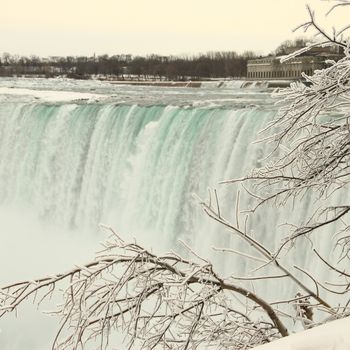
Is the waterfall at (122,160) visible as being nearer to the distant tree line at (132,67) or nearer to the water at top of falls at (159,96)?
the water at top of falls at (159,96)

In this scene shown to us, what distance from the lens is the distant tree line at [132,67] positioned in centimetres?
4716

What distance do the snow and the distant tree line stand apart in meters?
43.4

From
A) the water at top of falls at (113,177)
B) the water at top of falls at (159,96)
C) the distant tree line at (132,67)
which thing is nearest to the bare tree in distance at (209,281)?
the water at top of falls at (113,177)

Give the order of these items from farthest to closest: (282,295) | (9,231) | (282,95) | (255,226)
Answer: (9,231) → (255,226) → (282,295) → (282,95)

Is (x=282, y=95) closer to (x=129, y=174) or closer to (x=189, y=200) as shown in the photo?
(x=189, y=200)

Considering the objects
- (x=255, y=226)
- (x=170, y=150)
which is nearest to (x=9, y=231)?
(x=170, y=150)

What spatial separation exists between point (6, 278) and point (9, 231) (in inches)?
102

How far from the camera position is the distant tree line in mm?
47156

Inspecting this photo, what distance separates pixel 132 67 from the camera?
5503cm

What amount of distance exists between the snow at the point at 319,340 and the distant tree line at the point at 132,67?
43.4m

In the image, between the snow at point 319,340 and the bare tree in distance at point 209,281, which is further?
the bare tree in distance at point 209,281

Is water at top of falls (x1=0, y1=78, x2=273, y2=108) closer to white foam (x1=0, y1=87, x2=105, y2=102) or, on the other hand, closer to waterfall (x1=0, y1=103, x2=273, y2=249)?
white foam (x1=0, y1=87, x2=105, y2=102)

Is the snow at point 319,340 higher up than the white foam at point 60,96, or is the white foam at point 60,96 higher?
the white foam at point 60,96

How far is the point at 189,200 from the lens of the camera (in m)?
10.6
